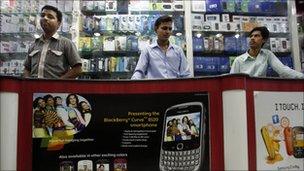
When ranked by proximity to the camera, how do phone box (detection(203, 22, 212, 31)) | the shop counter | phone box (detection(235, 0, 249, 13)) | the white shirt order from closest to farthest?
1. the shop counter
2. the white shirt
3. phone box (detection(203, 22, 212, 31))
4. phone box (detection(235, 0, 249, 13))

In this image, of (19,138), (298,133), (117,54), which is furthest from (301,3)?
(19,138)

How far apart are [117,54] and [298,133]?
11.7ft

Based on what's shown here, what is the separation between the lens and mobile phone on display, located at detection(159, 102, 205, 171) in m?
3.13

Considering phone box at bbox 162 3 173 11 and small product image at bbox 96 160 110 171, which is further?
phone box at bbox 162 3 173 11

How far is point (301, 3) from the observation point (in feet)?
23.0

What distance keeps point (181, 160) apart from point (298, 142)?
2.80ft

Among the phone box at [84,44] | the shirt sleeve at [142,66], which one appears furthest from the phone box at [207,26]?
the shirt sleeve at [142,66]

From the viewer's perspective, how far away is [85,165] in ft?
10.3

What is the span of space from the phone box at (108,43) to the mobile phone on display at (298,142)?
357cm

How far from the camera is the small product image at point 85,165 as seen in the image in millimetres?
3127

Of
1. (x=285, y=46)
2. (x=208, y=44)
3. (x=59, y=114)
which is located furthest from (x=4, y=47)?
(x=285, y=46)

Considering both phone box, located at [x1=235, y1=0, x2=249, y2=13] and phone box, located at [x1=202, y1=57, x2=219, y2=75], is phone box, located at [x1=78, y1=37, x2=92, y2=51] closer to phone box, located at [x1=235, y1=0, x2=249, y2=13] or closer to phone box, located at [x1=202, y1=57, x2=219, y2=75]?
phone box, located at [x1=202, y1=57, x2=219, y2=75]

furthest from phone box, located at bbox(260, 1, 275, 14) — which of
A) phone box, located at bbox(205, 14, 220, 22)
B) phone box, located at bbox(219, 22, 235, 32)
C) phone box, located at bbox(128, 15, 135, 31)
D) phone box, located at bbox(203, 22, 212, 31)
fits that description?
phone box, located at bbox(128, 15, 135, 31)

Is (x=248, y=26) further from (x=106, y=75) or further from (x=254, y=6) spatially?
(x=106, y=75)
